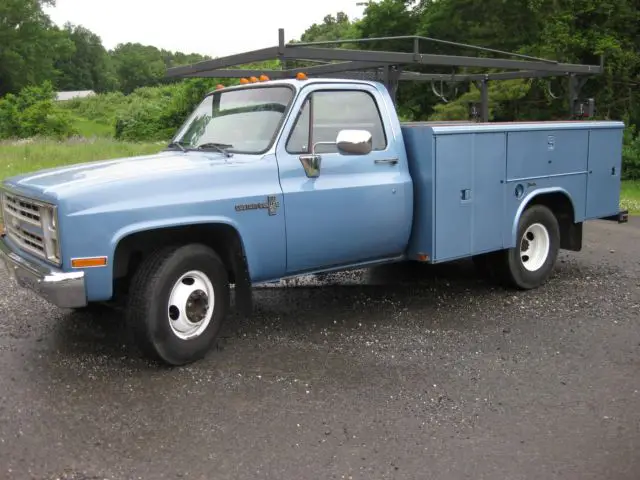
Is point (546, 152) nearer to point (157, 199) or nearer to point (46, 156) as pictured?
point (157, 199)

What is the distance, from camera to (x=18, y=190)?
5.08 metres

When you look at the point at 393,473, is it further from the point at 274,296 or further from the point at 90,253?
the point at 274,296

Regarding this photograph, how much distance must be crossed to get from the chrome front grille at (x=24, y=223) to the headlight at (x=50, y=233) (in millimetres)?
73

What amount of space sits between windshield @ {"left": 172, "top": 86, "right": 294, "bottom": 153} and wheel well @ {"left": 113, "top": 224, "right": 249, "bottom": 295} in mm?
735

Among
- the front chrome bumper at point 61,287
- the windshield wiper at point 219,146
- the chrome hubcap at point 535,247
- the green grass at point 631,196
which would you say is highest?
the windshield wiper at point 219,146

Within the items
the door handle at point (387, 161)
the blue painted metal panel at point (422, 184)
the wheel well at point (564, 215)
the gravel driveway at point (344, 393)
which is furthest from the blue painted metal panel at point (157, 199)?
the wheel well at point (564, 215)

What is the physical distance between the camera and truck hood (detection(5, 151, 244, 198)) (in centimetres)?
461

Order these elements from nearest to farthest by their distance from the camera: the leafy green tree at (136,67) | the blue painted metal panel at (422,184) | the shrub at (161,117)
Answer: the blue painted metal panel at (422,184)
the shrub at (161,117)
the leafy green tree at (136,67)

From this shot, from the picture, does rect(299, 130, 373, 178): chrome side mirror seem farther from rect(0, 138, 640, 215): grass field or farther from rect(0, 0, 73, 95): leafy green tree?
rect(0, 0, 73, 95): leafy green tree

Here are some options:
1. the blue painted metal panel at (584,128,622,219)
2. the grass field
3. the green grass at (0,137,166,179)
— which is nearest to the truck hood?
the blue painted metal panel at (584,128,622,219)

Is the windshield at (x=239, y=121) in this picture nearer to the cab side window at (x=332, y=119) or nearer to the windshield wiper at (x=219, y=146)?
the windshield wiper at (x=219, y=146)

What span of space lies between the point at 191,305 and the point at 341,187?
1535 mm

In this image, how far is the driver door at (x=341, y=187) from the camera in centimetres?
541

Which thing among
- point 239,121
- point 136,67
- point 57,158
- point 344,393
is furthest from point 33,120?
point 136,67
